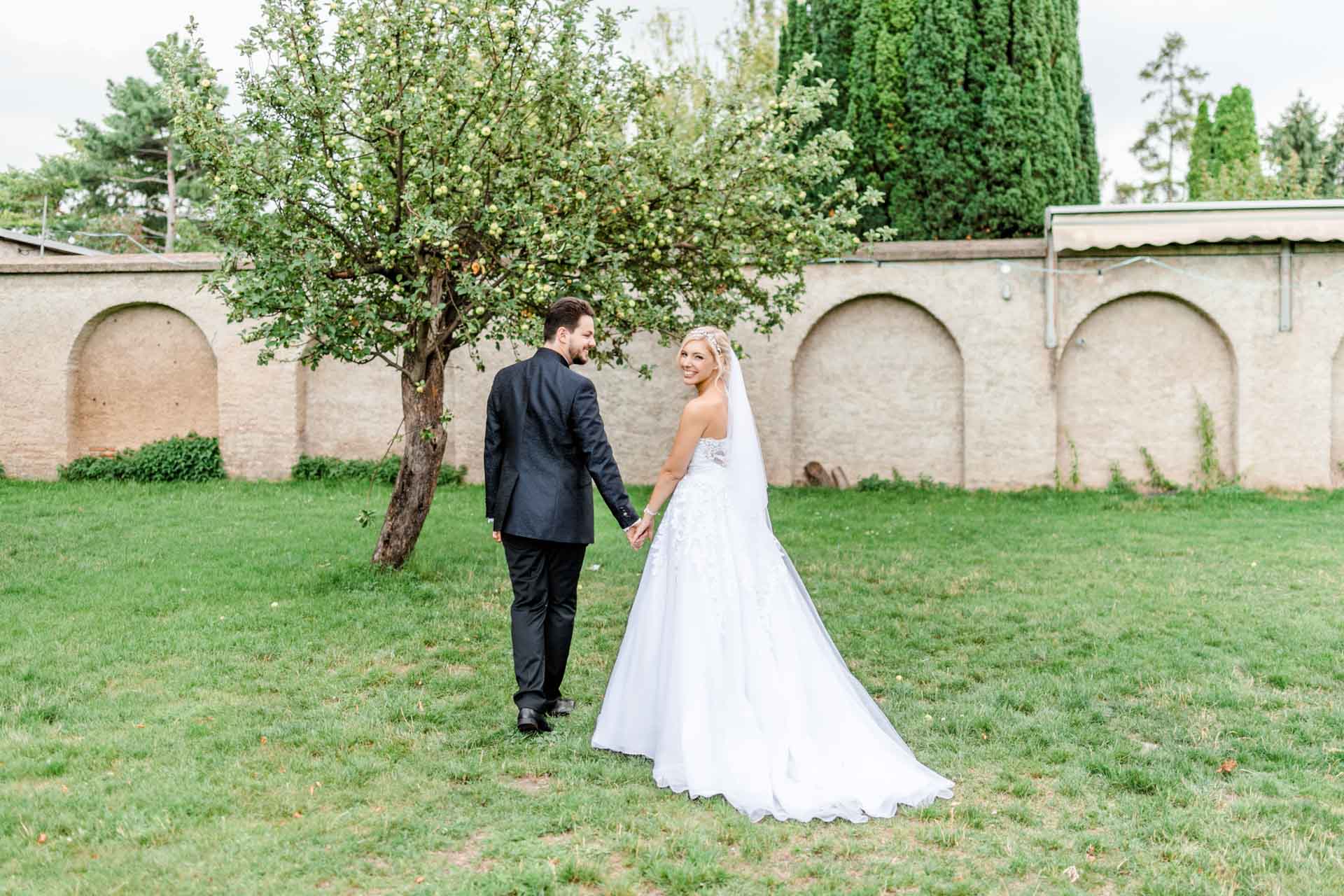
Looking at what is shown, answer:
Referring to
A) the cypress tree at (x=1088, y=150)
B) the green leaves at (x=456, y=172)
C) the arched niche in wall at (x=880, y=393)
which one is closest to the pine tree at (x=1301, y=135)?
the cypress tree at (x=1088, y=150)

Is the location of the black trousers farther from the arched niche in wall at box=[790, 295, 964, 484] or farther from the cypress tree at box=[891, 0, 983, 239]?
→ the cypress tree at box=[891, 0, 983, 239]

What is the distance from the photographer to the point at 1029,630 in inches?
284

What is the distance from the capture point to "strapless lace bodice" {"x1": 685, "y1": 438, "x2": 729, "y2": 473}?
5.00 metres

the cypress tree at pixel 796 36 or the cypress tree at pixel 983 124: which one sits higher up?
the cypress tree at pixel 796 36

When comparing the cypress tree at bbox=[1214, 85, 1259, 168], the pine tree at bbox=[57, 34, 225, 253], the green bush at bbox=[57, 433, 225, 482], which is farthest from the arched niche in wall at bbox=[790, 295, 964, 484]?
the pine tree at bbox=[57, 34, 225, 253]

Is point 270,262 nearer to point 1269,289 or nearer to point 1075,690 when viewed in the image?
point 1075,690

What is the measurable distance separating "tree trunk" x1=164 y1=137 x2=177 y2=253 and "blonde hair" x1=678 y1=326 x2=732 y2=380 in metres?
31.9

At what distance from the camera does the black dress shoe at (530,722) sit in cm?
508

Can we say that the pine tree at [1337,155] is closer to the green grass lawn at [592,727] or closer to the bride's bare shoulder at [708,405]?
the green grass lawn at [592,727]

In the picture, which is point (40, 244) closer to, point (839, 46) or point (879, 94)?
point (839, 46)

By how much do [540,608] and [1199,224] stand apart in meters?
11.9

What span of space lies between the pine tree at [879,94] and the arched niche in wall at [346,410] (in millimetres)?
8070

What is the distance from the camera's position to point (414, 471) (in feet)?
Result: 29.0

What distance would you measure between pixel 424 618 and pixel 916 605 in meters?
3.77
